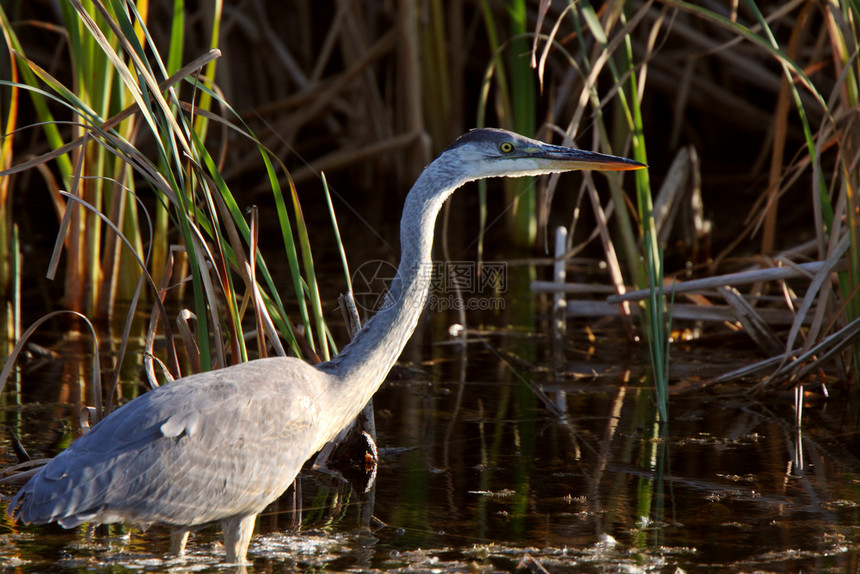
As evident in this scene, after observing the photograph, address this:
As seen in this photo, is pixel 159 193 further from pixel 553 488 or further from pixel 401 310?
pixel 553 488

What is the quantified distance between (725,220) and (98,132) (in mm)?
6704

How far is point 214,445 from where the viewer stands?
291 centimetres

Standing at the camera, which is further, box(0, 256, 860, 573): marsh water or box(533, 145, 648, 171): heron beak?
box(533, 145, 648, 171): heron beak

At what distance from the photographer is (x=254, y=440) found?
2.94 meters

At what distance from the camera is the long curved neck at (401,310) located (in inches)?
126

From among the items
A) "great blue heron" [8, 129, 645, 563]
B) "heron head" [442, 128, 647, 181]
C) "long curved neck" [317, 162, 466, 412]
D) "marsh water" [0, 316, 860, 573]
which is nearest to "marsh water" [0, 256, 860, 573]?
"marsh water" [0, 316, 860, 573]

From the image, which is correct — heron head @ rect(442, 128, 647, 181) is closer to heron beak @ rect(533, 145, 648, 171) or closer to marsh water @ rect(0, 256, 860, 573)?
heron beak @ rect(533, 145, 648, 171)

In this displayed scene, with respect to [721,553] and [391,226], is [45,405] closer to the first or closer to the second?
[721,553]

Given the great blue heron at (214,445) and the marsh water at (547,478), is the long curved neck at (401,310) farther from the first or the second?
the marsh water at (547,478)

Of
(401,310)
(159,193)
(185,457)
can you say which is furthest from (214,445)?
(159,193)

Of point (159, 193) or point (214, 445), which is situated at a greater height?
point (159, 193)

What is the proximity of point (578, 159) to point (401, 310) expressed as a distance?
852 millimetres

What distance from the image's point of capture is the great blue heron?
280cm

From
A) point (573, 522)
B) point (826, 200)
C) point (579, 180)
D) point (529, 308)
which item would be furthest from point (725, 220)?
point (573, 522)
